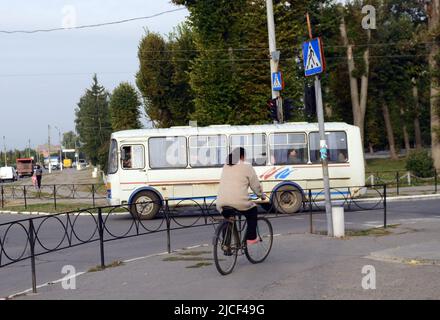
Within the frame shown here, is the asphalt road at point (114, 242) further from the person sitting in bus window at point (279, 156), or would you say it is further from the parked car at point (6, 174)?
the parked car at point (6, 174)

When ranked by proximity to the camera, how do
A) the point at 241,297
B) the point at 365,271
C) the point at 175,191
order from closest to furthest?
the point at 241,297 < the point at 365,271 < the point at 175,191

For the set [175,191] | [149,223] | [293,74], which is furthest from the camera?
[293,74]

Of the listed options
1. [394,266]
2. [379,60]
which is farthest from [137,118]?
[394,266]

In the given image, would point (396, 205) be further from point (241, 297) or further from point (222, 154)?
point (241, 297)

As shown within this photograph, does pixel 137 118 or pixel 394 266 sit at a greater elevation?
pixel 137 118

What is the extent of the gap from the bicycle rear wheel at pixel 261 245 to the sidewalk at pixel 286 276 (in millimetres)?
153

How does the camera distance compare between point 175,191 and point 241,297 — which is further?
point 175,191

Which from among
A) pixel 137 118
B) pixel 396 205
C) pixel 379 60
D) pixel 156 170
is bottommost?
pixel 396 205

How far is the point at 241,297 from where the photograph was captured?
7.89 metres

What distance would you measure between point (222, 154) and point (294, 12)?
1729 cm

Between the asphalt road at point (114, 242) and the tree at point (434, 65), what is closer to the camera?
the asphalt road at point (114, 242)

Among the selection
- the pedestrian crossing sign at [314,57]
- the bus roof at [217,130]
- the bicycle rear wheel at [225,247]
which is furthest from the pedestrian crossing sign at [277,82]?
the bicycle rear wheel at [225,247]

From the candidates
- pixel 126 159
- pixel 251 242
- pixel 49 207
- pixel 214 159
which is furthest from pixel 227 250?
pixel 49 207

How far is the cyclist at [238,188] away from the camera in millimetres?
9719
